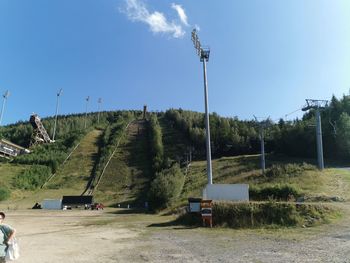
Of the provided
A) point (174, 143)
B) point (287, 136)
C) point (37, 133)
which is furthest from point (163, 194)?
point (37, 133)

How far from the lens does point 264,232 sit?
67.3ft

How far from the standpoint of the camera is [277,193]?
105 feet

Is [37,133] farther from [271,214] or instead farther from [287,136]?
[271,214]

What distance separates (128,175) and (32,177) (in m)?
19.0

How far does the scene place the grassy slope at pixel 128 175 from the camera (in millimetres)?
71688

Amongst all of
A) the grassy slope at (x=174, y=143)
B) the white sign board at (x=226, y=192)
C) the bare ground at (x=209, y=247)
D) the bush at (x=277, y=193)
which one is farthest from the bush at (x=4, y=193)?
the bare ground at (x=209, y=247)

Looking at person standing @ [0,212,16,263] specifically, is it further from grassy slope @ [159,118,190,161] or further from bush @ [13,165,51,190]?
grassy slope @ [159,118,190,161]

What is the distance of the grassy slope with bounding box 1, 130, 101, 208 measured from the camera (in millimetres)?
70375

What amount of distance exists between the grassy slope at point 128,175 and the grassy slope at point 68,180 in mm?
4757

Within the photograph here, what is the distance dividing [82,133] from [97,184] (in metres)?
40.4

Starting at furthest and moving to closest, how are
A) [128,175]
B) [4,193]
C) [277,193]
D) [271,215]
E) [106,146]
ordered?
[106,146], [128,175], [4,193], [277,193], [271,215]

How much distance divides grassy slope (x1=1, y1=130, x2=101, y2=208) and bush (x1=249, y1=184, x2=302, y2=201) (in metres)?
43.9

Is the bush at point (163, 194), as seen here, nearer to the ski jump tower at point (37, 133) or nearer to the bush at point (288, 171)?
the bush at point (288, 171)

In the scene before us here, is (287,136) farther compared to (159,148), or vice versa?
(159,148)
